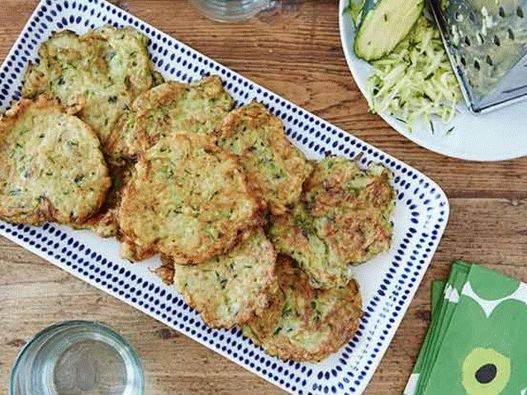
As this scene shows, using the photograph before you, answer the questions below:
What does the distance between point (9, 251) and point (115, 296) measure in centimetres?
34

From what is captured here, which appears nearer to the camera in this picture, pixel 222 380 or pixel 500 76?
pixel 500 76

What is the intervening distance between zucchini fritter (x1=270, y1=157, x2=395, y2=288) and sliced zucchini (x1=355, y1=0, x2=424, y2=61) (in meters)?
0.31

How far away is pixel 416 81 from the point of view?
2.44m

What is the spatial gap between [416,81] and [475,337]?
733 millimetres

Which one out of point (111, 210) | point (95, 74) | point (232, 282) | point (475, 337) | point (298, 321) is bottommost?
point (475, 337)

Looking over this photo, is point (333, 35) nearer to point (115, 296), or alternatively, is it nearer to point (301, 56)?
point (301, 56)

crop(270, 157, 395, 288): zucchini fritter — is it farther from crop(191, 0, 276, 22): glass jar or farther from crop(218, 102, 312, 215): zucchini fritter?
crop(191, 0, 276, 22): glass jar

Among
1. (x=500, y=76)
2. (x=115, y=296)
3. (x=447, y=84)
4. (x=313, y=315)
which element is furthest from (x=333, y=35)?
(x=115, y=296)

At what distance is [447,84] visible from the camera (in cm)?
243

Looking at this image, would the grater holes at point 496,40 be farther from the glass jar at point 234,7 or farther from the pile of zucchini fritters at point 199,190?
the glass jar at point 234,7

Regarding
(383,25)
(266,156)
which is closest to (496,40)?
(383,25)

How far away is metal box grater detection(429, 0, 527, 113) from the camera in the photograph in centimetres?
206

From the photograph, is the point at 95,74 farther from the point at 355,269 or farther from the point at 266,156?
the point at 355,269

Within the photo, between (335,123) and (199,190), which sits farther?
(335,123)
